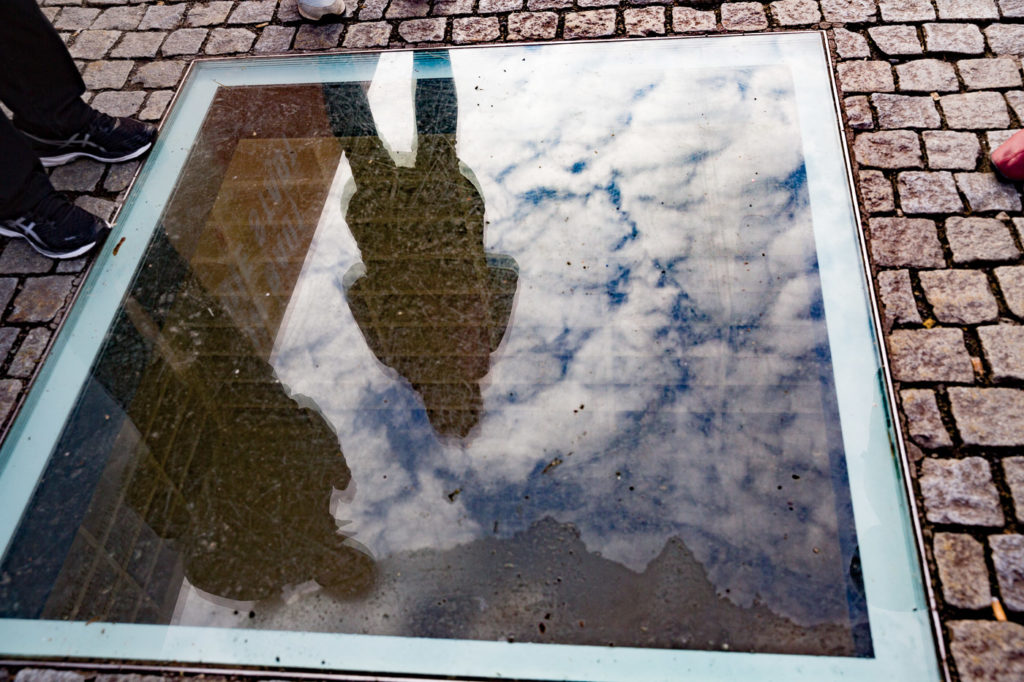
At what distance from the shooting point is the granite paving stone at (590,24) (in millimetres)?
3994

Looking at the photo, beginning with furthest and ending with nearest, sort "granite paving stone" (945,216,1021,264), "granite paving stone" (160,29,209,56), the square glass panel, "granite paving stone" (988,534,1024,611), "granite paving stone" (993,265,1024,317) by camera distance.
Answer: "granite paving stone" (160,29,209,56), "granite paving stone" (945,216,1021,264), "granite paving stone" (993,265,1024,317), the square glass panel, "granite paving stone" (988,534,1024,611)

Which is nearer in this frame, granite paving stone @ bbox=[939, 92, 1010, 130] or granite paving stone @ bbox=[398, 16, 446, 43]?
granite paving stone @ bbox=[939, 92, 1010, 130]

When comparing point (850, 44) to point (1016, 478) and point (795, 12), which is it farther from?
point (1016, 478)

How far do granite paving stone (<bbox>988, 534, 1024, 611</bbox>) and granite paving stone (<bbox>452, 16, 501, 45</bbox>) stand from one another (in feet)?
11.2

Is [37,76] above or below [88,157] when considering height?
above

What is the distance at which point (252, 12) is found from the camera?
4.46 metres

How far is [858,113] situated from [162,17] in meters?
4.16

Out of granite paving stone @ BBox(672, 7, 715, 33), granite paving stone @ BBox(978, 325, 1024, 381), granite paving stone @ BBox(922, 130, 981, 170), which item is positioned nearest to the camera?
granite paving stone @ BBox(978, 325, 1024, 381)

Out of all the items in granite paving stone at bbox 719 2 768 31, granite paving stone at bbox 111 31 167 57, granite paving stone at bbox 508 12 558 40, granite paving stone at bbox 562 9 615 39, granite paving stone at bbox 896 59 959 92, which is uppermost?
granite paving stone at bbox 111 31 167 57

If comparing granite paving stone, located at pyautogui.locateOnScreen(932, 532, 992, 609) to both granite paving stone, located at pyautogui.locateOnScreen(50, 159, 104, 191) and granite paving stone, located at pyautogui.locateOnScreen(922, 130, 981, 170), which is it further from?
granite paving stone, located at pyautogui.locateOnScreen(50, 159, 104, 191)

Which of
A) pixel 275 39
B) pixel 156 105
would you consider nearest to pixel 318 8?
pixel 275 39

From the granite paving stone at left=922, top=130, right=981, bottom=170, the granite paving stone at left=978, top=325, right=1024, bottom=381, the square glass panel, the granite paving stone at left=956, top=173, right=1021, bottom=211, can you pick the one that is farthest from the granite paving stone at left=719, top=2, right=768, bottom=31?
the granite paving stone at left=978, top=325, right=1024, bottom=381

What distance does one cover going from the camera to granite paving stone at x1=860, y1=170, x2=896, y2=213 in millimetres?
3139

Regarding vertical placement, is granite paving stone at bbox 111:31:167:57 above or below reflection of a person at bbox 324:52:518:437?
above
